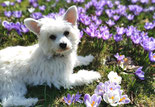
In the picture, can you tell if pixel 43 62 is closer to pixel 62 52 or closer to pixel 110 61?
pixel 62 52

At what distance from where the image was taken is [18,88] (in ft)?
10.7

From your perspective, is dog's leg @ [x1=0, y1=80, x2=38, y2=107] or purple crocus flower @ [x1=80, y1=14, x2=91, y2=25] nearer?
dog's leg @ [x1=0, y1=80, x2=38, y2=107]

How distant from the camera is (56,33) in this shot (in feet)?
10.1

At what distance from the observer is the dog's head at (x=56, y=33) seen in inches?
119

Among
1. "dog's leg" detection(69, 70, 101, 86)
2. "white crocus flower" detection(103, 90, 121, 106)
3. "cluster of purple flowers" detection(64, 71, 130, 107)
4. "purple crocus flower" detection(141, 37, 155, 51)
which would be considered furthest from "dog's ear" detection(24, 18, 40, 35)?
"purple crocus flower" detection(141, 37, 155, 51)

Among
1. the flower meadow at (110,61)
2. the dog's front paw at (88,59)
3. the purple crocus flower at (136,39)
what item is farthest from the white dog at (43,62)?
the purple crocus flower at (136,39)

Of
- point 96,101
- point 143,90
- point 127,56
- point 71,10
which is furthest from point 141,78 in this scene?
point 71,10

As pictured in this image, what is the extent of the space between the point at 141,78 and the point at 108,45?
1446mm

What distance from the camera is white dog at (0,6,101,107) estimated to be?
10.1ft

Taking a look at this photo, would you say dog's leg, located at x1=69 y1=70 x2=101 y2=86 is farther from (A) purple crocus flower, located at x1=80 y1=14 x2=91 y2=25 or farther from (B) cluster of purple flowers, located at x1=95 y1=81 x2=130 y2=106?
(A) purple crocus flower, located at x1=80 y1=14 x2=91 y2=25

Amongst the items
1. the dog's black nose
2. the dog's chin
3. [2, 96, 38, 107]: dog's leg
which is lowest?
[2, 96, 38, 107]: dog's leg

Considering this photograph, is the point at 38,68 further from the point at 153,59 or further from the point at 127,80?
the point at 153,59

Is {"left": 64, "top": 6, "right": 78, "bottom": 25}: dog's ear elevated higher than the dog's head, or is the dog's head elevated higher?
{"left": 64, "top": 6, "right": 78, "bottom": 25}: dog's ear

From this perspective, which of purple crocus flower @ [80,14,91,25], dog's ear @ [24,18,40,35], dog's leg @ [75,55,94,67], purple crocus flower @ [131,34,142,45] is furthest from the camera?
purple crocus flower @ [80,14,91,25]
